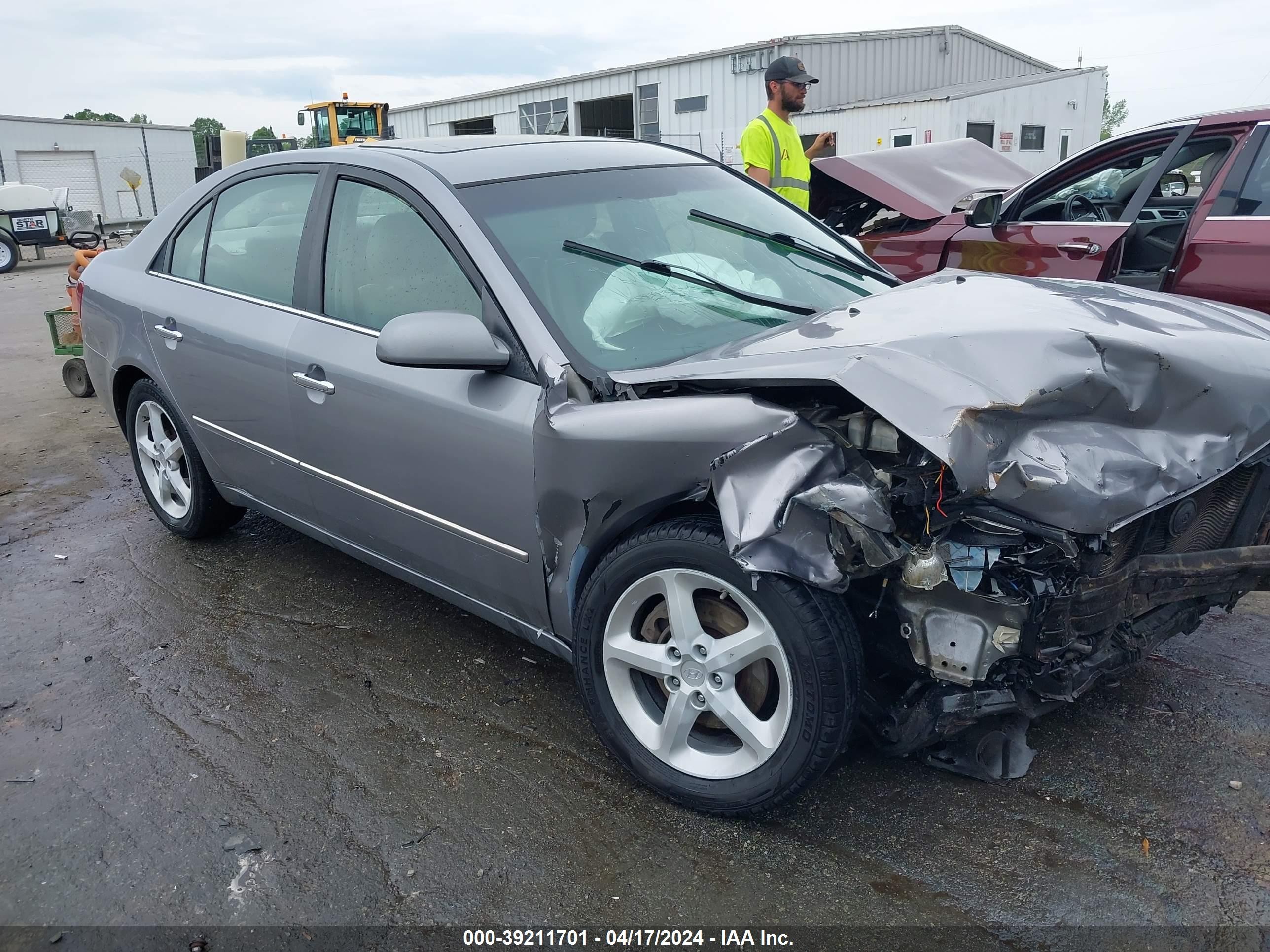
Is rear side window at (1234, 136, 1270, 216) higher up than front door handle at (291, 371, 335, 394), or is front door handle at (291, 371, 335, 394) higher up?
rear side window at (1234, 136, 1270, 216)

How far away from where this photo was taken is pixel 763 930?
217 cm

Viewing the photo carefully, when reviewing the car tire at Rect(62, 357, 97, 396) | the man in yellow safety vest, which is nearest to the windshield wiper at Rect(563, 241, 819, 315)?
the man in yellow safety vest

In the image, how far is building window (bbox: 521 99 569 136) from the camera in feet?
91.6

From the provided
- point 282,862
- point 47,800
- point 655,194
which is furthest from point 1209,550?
point 47,800

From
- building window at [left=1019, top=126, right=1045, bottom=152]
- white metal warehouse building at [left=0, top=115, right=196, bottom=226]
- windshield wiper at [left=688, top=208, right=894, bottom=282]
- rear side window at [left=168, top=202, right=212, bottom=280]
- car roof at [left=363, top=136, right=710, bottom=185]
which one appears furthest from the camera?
white metal warehouse building at [left=0, top=115, right=196, bottom=226]


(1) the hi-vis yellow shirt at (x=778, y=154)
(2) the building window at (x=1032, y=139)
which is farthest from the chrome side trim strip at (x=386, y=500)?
(2) the building window at (x=1032, y=139)

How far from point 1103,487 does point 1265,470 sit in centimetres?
68

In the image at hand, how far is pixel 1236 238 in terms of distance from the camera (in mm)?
4352

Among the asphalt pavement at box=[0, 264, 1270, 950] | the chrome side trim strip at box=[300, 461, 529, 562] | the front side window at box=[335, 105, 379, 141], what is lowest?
the asphalt pavement at box=[0, 264, 1270, 950]

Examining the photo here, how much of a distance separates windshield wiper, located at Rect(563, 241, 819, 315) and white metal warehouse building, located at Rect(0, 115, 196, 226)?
31.4 meters

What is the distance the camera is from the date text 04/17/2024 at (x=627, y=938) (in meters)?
2.15

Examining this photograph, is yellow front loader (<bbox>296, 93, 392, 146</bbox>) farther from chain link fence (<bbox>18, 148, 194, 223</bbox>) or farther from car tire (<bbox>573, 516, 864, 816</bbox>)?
car tire (<bbox>573, 516, 864, 816</bbox>)

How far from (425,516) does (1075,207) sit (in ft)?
15.0

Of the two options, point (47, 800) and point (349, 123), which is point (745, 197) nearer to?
point (47, 800)
